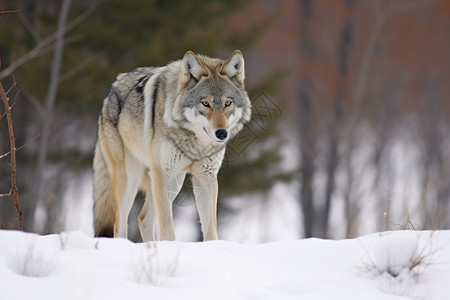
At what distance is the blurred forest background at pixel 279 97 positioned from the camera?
52.6 ft

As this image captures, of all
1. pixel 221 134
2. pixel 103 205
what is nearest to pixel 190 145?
pixel 221 134

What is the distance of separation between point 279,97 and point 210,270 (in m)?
15.2

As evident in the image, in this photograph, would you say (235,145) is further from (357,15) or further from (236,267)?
(357,15)

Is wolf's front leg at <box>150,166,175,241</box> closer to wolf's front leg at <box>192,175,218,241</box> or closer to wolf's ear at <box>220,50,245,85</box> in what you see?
wolf's front leg at <box>192,175,218,241</box>

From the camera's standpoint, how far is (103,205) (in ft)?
20.3

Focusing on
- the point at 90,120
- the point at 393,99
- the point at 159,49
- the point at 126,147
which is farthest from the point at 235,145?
the point at 393,99


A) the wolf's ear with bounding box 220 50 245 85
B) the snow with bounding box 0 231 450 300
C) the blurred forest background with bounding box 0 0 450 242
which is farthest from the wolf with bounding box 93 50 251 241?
the blurred forest background with bounding box 0 0 450 242

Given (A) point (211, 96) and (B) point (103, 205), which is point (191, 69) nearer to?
(A) point (211, 96)

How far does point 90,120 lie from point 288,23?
9195 mm

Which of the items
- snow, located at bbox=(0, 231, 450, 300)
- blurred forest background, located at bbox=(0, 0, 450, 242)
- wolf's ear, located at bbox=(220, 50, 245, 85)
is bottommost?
snow, located at bbox=(0, 231, 450, 300)

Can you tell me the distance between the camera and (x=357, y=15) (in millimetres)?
22516

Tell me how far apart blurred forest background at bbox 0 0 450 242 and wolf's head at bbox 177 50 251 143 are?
883 cm

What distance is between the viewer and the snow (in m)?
3.00

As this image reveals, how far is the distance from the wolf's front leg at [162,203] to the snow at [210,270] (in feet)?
5.53
